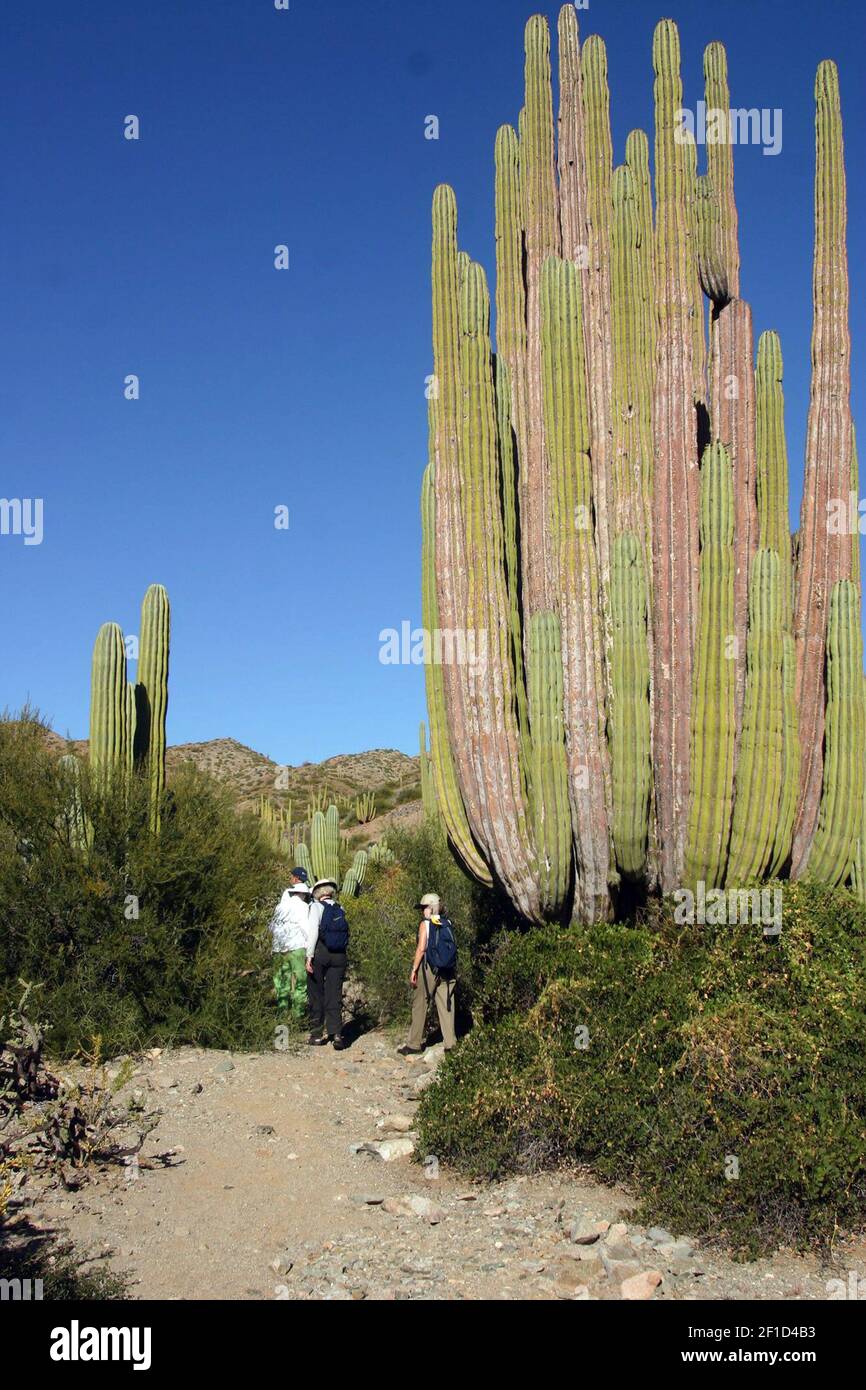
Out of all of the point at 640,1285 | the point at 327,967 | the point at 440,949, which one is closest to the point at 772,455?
the point at 440,949

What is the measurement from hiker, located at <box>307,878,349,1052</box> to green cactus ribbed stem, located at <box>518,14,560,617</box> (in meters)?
3.83

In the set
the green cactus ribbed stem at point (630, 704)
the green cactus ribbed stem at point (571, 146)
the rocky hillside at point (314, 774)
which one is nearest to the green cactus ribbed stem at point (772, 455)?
the green cactus ribbed stem at point (630, 704)

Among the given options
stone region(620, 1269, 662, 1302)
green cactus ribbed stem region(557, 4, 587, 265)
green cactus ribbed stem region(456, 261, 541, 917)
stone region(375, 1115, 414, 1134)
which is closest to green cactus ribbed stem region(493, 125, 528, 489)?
green cactus ribbed stem region(557, 4, 587, 265)

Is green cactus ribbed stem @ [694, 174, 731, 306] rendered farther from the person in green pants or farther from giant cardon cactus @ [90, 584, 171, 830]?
the person in green pants

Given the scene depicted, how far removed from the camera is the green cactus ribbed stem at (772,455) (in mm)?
8367

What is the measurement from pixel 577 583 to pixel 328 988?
14.1 feet

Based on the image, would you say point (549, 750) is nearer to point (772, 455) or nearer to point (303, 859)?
point (772, 455)

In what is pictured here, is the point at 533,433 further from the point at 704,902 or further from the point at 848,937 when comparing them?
the point at 848,937

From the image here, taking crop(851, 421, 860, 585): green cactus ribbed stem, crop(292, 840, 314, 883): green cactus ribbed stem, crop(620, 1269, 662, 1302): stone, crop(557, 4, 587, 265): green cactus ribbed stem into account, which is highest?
crop(557, 4, 587, 265): green cactus ribbed stem

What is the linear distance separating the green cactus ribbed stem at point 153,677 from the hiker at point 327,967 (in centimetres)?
203

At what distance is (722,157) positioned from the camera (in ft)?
27.7

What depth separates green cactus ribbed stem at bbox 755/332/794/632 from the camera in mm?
8367

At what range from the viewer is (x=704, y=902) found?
7.14 metres
